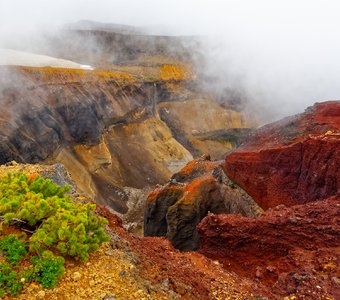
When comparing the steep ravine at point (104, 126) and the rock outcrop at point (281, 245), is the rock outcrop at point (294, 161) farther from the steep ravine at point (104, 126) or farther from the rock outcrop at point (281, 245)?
the steep ravine at point (104, 126)

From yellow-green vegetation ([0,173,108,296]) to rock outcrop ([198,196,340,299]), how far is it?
4.70 meters

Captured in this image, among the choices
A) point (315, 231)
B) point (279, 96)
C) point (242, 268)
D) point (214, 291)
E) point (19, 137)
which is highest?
point (214, 291)

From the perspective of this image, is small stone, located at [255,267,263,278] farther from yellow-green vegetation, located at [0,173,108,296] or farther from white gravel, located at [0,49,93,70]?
white gravel, located at [0,49,93,70]

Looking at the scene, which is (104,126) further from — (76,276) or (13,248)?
(76,276)

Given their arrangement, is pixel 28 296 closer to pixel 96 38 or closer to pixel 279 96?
pixel 96 38

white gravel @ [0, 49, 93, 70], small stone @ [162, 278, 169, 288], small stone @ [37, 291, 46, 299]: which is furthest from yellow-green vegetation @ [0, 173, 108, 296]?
white gravel @ [0, 49, 93, 70]

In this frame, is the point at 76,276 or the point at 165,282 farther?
the point at 165,282

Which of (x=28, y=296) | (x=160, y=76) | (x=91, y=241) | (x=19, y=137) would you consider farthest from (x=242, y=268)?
(x=160, y=76)

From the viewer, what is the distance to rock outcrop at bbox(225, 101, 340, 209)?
69.5 ft

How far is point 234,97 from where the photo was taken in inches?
3034

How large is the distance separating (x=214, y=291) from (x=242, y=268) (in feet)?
16.2

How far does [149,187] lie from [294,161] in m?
28.5

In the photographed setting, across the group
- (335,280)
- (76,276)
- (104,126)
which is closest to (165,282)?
(76,276)

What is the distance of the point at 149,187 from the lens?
4972cm
